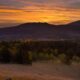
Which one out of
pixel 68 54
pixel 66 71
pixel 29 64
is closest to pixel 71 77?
pixel 66 71

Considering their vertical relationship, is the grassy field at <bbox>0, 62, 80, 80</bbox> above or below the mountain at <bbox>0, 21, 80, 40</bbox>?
above

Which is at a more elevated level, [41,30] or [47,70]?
[47,70]

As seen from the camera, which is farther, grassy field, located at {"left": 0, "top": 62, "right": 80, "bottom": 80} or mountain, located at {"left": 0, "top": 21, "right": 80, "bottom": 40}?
mountain, located at {"left": 0, "top": 21, "right": 80, "bottom": 40}

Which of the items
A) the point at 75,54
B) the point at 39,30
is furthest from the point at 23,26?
the point at 75,54

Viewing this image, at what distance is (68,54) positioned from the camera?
45719mm

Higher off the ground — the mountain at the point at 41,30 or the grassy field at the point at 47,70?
the grassy field at the point at 47,70

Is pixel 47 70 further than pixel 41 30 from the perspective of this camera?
No

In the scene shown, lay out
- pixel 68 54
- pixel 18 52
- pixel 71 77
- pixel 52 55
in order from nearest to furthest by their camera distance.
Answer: pixel 71 77 → pixel 18 52 → pixel 52 55 → pixel 68 54

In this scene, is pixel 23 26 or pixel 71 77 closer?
pixel 71 77

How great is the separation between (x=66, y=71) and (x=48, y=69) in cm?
159

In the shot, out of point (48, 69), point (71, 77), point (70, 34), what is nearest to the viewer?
point (71, 77)

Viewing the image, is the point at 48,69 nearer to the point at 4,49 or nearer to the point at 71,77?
the point at 71,77

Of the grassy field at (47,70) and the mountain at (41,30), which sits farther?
the mountain at (41,30)

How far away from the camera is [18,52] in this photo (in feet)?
128
